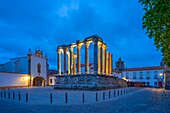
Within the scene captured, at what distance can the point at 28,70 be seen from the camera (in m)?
51.7

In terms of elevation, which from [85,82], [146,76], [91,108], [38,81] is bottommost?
[38,81]

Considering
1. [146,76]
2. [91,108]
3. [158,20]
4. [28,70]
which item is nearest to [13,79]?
[28,70]

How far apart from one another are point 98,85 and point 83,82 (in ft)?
11.5

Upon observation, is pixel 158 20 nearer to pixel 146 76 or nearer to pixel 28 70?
pixel 28 70

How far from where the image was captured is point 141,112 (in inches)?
369

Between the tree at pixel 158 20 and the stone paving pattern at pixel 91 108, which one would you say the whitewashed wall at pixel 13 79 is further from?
the tree at pixel 158 20

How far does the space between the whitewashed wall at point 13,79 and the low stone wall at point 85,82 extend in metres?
13.0

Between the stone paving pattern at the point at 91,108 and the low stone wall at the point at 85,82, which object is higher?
the stone paving pattern at the point at 91,108

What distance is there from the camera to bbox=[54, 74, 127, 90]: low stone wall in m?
33.5

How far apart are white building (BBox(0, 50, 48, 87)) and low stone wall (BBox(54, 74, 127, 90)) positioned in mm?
13078

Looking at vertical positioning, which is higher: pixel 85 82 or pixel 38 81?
pixel 85 82

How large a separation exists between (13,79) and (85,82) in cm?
2164

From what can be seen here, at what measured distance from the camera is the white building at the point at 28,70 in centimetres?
4675

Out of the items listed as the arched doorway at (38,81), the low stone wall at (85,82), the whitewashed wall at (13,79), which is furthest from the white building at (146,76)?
the whitewashed wall at (13,79)
